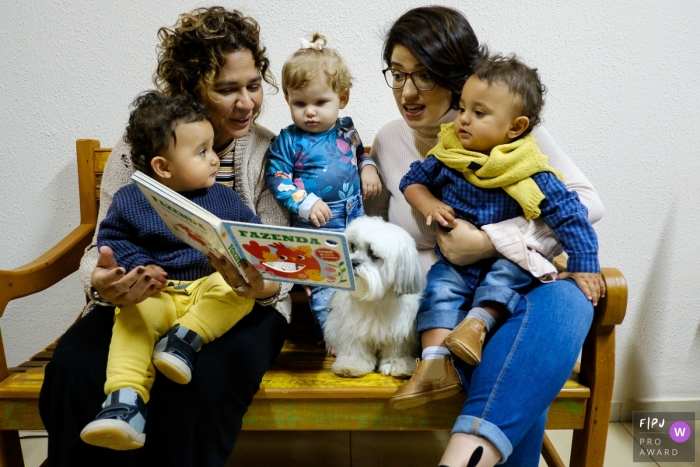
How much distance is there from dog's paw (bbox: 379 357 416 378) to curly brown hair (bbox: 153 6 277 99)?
860 mm

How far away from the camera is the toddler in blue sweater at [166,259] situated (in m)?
1.19

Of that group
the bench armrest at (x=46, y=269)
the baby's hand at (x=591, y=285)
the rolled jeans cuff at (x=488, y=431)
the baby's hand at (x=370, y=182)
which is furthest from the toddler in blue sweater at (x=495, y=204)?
the bench armrest at (x=46, y=269)

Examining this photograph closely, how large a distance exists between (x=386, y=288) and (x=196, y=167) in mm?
532

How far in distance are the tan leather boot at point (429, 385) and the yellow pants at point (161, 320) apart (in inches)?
16.7

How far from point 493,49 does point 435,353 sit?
109 cm

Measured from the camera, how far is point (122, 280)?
117 centimetres

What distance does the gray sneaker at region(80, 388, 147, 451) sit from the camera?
107 centimetres

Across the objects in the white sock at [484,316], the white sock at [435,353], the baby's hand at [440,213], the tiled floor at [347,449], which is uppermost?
the baby's hand at [440,213]

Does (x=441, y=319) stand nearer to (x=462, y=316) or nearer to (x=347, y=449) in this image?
(x=462, y=316)

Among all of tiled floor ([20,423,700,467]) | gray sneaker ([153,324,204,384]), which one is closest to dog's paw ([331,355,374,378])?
gray sneaker ([153,324,204,384])

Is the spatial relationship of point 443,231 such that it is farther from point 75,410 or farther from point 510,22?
point 75,410

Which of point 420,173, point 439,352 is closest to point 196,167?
point 420,173

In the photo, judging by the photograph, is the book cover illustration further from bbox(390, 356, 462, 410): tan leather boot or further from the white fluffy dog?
bbox(390, 356, 462, 410): tan leather boot

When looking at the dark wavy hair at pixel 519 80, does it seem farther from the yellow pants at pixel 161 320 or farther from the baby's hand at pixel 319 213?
the yellow pants at pixel 161 320
